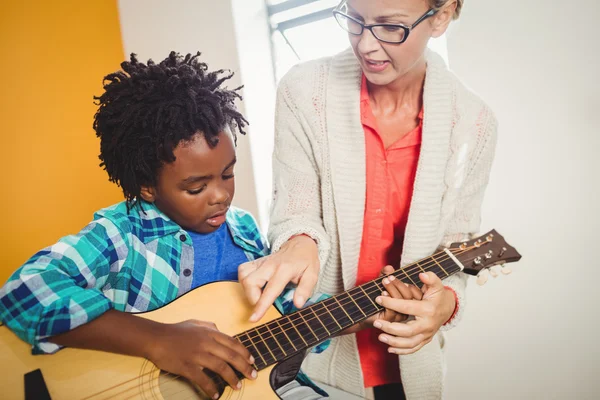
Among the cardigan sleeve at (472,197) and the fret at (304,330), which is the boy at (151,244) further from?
the cardigan sleeve at (472,197)

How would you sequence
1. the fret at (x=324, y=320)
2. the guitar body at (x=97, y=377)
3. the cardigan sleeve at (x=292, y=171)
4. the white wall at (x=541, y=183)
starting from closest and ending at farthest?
the guitar body at (x=97, y=377)
the fret at (x=324, y=320)
the cardigan sleeve at (x=292, y=171)
the white wall at (x=541, y=183)

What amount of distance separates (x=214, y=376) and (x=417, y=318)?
0.46 meters

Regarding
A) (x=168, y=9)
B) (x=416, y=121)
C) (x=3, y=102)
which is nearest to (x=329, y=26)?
(x=168, y=9)

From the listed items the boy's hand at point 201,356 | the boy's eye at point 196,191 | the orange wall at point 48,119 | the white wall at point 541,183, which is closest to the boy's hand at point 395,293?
the boy's hand at point 201,356

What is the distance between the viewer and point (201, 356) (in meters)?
0.74

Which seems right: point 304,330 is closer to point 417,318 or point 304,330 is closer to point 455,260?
point 417,318

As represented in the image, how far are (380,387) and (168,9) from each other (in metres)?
1.87

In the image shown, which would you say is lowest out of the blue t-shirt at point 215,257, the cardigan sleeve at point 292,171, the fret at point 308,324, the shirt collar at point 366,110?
the fret at point 308,324

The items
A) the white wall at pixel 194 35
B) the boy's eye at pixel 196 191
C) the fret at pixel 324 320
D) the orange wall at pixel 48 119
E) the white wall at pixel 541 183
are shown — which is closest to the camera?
the fret at pixel 324 320

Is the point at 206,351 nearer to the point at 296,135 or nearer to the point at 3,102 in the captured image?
the point at 296,135

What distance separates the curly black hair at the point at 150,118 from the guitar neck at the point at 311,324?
1.45 ft

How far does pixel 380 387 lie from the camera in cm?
120

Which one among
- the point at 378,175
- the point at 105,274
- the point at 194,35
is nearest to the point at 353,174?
the point at 378,175

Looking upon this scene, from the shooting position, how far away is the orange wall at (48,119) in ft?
5.54
